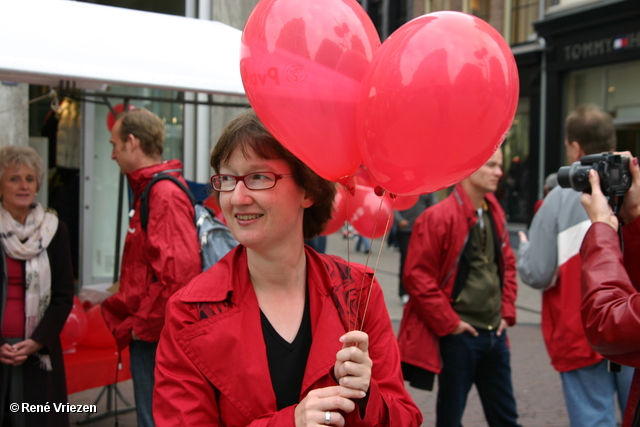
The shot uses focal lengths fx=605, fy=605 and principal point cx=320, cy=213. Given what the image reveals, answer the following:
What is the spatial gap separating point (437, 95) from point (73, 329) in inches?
138

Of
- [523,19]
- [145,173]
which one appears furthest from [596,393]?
[523,19]

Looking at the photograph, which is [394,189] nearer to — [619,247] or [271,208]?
[271,208]

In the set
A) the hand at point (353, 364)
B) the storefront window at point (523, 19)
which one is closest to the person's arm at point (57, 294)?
the hand at point (353, 364)

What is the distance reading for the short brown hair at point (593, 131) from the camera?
3529 millimetres

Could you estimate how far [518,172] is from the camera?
52.1 ft

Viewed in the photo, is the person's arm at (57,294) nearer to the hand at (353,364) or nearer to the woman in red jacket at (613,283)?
the hand at (353,364)

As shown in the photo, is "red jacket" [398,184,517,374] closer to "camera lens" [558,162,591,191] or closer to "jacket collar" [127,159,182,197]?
"camera lens" [558,162,591,191]

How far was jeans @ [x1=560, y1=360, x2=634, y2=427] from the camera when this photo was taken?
3230 mm

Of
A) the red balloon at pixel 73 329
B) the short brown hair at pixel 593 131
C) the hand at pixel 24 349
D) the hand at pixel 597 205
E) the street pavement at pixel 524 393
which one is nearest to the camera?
the hand at pixel 597 205

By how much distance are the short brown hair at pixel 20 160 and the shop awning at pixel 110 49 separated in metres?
0.43

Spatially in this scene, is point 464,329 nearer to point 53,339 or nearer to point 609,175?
point 609,175

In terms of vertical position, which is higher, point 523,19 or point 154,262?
point 523,19

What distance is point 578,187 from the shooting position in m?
2.37

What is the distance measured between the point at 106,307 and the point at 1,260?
2.01ft
